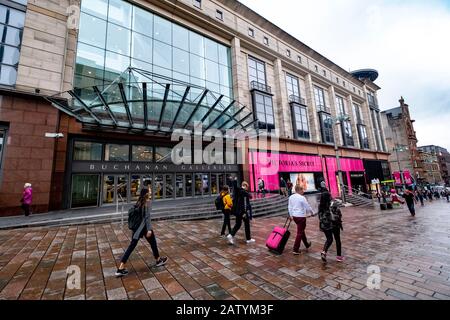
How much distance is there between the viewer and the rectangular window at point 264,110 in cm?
2038

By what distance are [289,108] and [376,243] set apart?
20597 millimetres

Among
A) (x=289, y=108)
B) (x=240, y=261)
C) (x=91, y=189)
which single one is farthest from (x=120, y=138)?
(x=289, y=108)

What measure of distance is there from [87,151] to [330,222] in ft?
46.3

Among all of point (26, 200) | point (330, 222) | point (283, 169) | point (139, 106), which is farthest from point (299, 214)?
point (283, 169)

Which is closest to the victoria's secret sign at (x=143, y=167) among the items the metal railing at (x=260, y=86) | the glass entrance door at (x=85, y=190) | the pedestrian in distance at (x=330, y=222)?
the glass entrance door at (x=85, y=190)

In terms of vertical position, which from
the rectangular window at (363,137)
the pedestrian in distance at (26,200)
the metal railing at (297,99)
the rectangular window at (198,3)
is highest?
the rectangular window at (198,3)

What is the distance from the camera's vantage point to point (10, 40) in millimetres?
10602

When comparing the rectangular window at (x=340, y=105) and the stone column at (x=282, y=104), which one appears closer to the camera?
the stone column at (x=282, y=104)

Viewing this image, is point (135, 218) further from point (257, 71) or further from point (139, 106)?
point (257, 71)

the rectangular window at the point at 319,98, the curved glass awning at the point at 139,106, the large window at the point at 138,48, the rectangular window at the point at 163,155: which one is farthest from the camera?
the rectangular window at the point at 319,98

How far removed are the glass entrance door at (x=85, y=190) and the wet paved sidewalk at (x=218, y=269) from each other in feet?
18.7

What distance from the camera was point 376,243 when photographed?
5629 millimetres

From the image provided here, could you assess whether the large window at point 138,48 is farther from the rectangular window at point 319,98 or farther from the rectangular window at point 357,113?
the rectangular window at point 357,113

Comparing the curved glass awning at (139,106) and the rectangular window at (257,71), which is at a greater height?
the rectangular window at (257,71)
